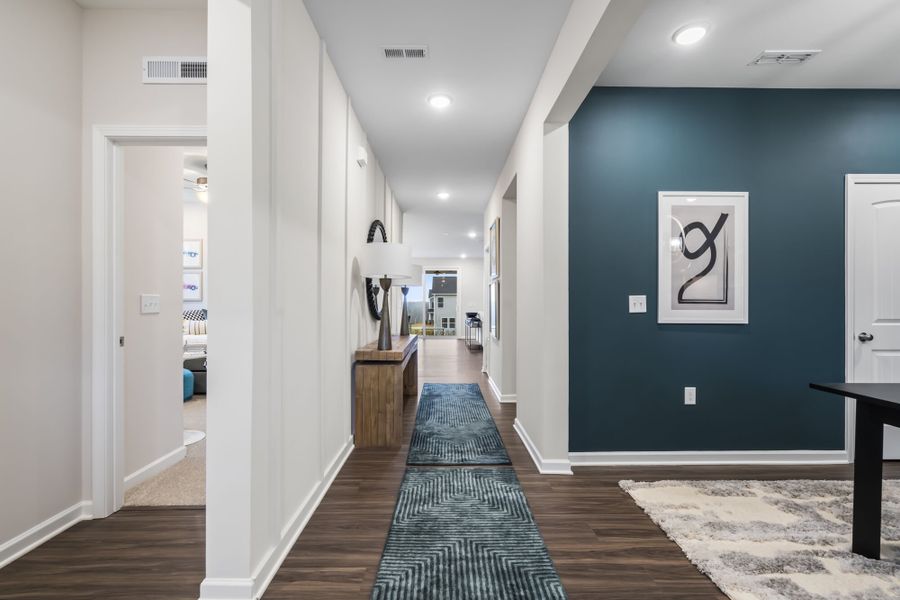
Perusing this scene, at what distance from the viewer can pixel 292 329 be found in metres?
1.98

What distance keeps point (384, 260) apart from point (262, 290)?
182 centimetres

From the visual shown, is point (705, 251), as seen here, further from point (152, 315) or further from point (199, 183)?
point (199, 183)

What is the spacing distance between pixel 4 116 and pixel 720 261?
398 centimetres

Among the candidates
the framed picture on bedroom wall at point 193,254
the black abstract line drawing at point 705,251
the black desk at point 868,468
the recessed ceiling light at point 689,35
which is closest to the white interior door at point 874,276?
the black abstract line drawing at point 705,251

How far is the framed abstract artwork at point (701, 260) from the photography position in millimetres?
2920

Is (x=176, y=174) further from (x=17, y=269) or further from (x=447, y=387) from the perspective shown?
(x=447, y=387)

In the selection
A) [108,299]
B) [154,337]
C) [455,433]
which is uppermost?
[108,299]

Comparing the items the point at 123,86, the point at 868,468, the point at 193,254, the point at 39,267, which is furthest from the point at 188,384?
the point at 868,468

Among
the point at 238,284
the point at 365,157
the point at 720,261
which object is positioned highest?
the point at 365,157

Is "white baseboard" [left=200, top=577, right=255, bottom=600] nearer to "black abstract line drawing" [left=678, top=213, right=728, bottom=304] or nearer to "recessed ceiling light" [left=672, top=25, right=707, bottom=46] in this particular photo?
"black abstract line drawing" [left=678, top=213, right=728, bottom=304]

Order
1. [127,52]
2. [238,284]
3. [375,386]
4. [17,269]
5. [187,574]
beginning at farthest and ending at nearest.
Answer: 1. [375,386]
2. [127,52]
3. [17,269]
4. [187,574]
5. [238,284]

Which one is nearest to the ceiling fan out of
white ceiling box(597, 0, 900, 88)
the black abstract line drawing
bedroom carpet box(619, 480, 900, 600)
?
white ceiling box(597, 0, 900, 88)

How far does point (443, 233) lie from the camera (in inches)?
348

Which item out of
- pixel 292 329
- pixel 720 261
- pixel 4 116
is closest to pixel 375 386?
pixel 292 329
